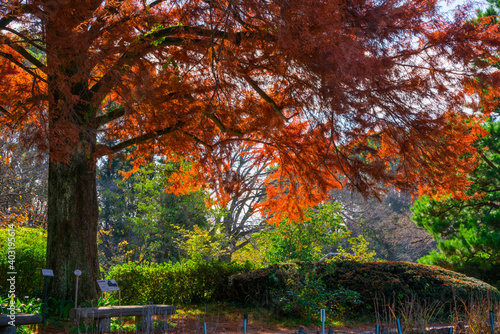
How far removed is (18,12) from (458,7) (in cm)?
566

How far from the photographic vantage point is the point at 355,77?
16.5ft

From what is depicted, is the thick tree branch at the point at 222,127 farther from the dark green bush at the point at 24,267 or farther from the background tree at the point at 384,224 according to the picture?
the background tree at the point at 384,224

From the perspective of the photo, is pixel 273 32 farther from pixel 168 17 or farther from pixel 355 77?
pixel 168 17

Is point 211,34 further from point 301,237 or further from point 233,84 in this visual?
point 301,237

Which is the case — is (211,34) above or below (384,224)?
above

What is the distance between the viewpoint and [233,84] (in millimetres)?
6340

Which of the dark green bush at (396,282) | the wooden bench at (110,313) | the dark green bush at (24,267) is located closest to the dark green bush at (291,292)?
the dark green bush at (396,282)

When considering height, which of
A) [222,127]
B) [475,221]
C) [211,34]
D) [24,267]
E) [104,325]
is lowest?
[104,325]

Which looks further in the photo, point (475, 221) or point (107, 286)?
point (475, 221)

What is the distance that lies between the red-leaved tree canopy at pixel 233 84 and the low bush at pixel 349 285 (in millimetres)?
1866

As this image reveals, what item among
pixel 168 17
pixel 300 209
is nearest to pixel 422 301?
pixel 300 209

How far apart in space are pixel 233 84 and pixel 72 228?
3.34 meters

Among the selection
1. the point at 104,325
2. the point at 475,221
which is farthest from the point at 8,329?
the point at 475,221

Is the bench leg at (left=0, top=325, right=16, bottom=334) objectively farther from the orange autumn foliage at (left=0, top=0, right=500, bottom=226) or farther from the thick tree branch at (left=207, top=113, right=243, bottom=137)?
the thick tree branch at (left=207, top=113, right=243, bottom=137)
